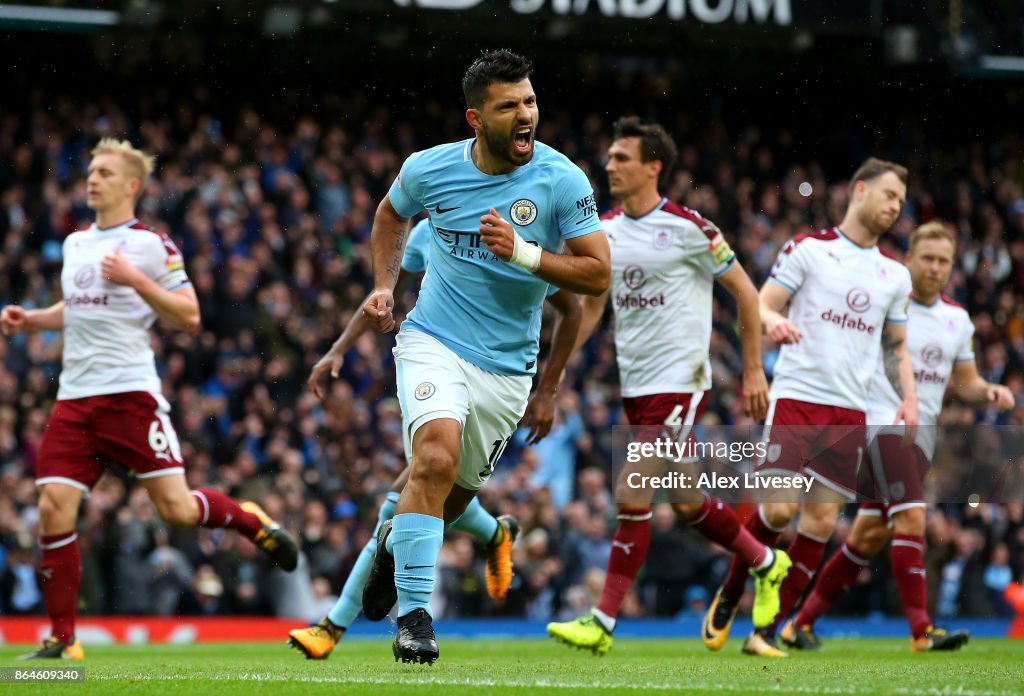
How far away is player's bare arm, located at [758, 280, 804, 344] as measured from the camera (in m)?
7.89

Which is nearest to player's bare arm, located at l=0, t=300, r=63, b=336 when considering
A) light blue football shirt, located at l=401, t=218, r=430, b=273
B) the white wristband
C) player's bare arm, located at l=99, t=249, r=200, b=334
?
player's bare arm, located at l=99, t=249, r=200, b=334

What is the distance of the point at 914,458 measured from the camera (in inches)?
361

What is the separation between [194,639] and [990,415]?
991 centimetres

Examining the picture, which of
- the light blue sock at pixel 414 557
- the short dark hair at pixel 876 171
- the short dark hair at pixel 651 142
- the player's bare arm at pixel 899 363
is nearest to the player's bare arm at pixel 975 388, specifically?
the player's bare arm at pixel 899 363

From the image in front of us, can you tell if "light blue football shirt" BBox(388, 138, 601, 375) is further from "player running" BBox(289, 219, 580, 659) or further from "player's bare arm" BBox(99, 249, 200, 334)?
"player's bare arm" BBox(99, 249, 200, 334)

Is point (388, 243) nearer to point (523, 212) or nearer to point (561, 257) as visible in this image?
point (523, 212)

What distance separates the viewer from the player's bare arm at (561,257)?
559 cm


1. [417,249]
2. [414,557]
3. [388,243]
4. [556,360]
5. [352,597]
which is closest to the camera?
[414,557]

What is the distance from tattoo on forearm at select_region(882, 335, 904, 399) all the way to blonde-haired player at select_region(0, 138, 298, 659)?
3.88 meters

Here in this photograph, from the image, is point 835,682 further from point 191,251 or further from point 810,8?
point 810,8

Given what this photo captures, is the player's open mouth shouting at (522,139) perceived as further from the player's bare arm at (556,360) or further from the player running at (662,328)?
the player running at (662,328)

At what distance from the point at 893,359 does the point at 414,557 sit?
4.41 metres

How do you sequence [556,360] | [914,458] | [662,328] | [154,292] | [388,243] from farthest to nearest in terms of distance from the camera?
[914,458]
[662,328]
[154,292]
[556,360]
[388,243]

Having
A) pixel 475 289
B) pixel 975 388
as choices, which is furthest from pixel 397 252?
pixel 975 388
